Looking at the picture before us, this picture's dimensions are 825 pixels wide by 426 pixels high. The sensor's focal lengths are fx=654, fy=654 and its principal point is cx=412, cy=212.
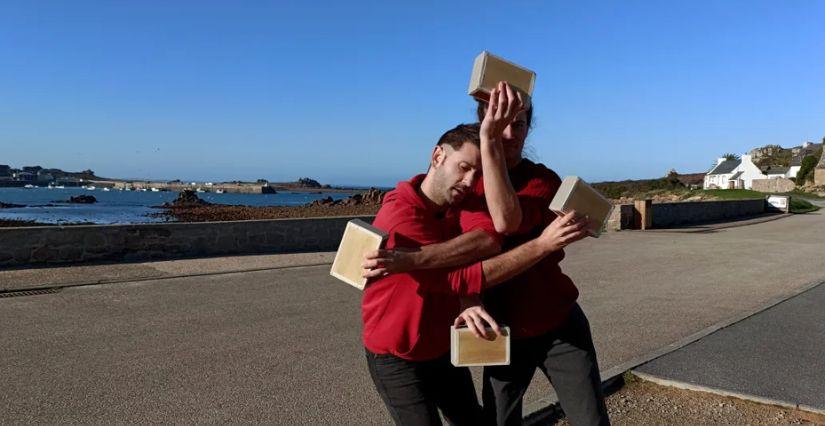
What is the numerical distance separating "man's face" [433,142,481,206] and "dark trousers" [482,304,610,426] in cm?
80

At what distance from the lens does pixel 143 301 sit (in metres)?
8.22

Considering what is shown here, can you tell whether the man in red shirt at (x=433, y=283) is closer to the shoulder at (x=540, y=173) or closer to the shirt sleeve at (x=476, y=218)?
the shirt sleeve at (x=476, y=218)

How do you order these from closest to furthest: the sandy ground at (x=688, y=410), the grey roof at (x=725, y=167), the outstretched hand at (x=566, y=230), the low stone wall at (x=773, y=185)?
1. the outstretched hand at (x=566, y=230)
2. the sandy ground at (x=688, y=410)
3. the low stone wall at (x=773, y=185)
4. the grey roof at (x=725, y=167)

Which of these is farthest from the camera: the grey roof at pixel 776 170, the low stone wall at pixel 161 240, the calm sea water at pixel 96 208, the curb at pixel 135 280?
the grey roof at pixel 776 170

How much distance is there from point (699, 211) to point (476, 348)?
25.5 m

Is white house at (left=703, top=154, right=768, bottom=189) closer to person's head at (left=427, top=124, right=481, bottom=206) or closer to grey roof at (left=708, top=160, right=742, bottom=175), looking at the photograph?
grey roof at (left=708, top=160, right=742, bottom=175)

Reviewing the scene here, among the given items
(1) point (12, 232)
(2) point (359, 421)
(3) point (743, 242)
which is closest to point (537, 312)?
(2) point (359, 421)

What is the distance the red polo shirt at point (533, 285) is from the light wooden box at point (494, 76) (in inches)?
17.6

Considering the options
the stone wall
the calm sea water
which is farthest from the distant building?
the stone wall

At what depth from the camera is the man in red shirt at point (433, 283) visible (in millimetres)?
2219

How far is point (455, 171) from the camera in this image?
2217mm

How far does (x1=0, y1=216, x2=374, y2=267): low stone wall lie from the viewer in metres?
10.6

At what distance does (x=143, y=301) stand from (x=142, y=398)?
3.87 meters

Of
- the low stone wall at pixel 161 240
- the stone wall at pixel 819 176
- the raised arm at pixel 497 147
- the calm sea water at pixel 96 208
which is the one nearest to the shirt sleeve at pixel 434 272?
the raised arm at pixel 497 147
